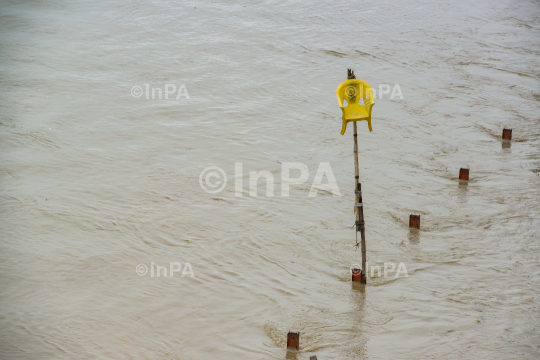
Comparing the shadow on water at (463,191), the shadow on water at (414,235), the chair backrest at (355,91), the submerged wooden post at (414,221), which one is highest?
the chair backrest at (355,91)

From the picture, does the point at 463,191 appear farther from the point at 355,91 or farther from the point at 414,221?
the point at 355,91

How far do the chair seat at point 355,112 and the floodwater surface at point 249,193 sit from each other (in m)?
1.79

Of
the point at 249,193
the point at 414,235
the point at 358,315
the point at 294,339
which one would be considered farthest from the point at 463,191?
the point at 294,339

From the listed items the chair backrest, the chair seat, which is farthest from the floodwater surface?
the chair backrest

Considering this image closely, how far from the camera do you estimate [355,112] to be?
505 centimetres

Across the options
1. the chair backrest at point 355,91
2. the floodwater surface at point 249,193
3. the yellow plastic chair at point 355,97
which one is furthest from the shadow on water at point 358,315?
the chair backrest at point 355,91

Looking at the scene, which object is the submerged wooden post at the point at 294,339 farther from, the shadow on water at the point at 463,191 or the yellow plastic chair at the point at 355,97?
the shadow on water at the point at 463,191

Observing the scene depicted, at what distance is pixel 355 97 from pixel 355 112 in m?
0.14

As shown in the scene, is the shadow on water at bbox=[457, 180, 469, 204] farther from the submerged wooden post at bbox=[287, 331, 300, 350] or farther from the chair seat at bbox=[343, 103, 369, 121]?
the submerged wooden post at bbox=[287, 331, 300, 350]

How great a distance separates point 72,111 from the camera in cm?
916

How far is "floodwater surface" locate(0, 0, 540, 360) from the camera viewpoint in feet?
16.7

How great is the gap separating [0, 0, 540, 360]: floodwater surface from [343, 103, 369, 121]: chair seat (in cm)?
179

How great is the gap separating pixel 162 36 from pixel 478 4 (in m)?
9.73

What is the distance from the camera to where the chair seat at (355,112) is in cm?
504
